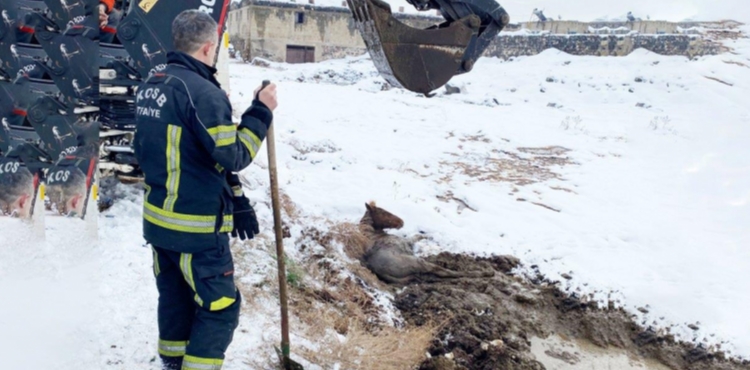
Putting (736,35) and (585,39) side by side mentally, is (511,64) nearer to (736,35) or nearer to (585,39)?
(585,39)

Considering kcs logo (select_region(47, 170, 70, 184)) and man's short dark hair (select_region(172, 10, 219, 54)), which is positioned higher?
man's short dark hair (select_region(172, 10, 219, 54))

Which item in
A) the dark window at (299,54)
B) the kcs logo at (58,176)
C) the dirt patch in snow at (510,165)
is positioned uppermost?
the kcs logo at (58,176)

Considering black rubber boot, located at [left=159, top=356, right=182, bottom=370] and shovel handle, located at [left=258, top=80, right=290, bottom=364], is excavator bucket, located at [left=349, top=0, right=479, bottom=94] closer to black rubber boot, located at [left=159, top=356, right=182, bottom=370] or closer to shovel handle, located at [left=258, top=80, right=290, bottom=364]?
shovel handle, located at [left=258, top=80, right=290, bottom=364]

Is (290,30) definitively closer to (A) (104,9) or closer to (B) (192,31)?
(A) (104,9)

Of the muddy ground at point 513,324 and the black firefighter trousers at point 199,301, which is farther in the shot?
the muddy ground at point 513,324

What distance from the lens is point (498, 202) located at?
746 cm

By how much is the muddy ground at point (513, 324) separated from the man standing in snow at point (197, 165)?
174 centimetres

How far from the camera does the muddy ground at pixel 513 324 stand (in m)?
4.26

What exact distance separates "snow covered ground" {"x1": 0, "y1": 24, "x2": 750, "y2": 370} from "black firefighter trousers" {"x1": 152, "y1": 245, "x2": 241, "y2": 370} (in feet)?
1.42

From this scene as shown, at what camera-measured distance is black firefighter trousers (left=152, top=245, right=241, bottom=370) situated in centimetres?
265

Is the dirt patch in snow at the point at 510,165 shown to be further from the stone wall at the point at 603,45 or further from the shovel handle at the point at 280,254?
the stone wall at the point at 603,45

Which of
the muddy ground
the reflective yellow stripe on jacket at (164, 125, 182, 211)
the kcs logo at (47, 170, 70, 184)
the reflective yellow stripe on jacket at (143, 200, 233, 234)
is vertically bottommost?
the muddy ground

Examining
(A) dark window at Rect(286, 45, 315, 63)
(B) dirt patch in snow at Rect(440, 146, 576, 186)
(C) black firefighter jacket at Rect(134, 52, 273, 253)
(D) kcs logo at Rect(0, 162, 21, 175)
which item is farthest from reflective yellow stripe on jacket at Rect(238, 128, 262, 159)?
(A) dark window at Rect(286, 45, 315, 63)

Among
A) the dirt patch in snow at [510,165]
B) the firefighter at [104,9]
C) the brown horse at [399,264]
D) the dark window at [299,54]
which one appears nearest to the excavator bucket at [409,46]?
the firefighter at [104,9]
